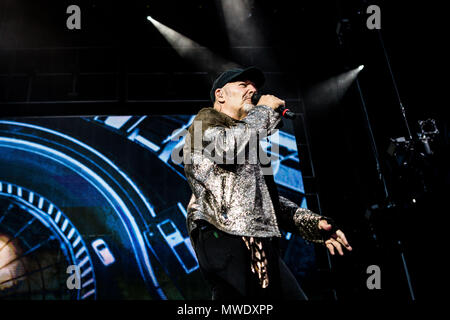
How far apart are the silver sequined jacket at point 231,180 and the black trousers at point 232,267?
4 centimetres

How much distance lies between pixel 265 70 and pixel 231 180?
4306 mm

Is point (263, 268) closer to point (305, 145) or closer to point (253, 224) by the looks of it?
point (253, 224)

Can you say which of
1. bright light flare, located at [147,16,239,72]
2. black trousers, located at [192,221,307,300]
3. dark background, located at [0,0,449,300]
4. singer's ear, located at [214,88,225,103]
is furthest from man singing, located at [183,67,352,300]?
bright light flare, located at [147,16,239,72]

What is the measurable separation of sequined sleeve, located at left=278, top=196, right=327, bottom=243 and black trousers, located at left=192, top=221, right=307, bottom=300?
257 mm

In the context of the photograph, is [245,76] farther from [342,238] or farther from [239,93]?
[342,238]

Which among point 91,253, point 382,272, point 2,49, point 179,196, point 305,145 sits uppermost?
point 2,49

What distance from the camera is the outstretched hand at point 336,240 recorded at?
1403 millimetres

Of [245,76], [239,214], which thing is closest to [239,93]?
[245,76]

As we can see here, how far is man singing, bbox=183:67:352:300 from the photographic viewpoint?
1202 mm

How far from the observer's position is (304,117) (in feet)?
17.0

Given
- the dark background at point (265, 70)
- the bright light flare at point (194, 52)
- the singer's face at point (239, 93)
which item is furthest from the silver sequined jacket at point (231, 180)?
Result: the bright light flare at point (194, 52)

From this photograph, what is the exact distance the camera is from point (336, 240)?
1463 millimetres
